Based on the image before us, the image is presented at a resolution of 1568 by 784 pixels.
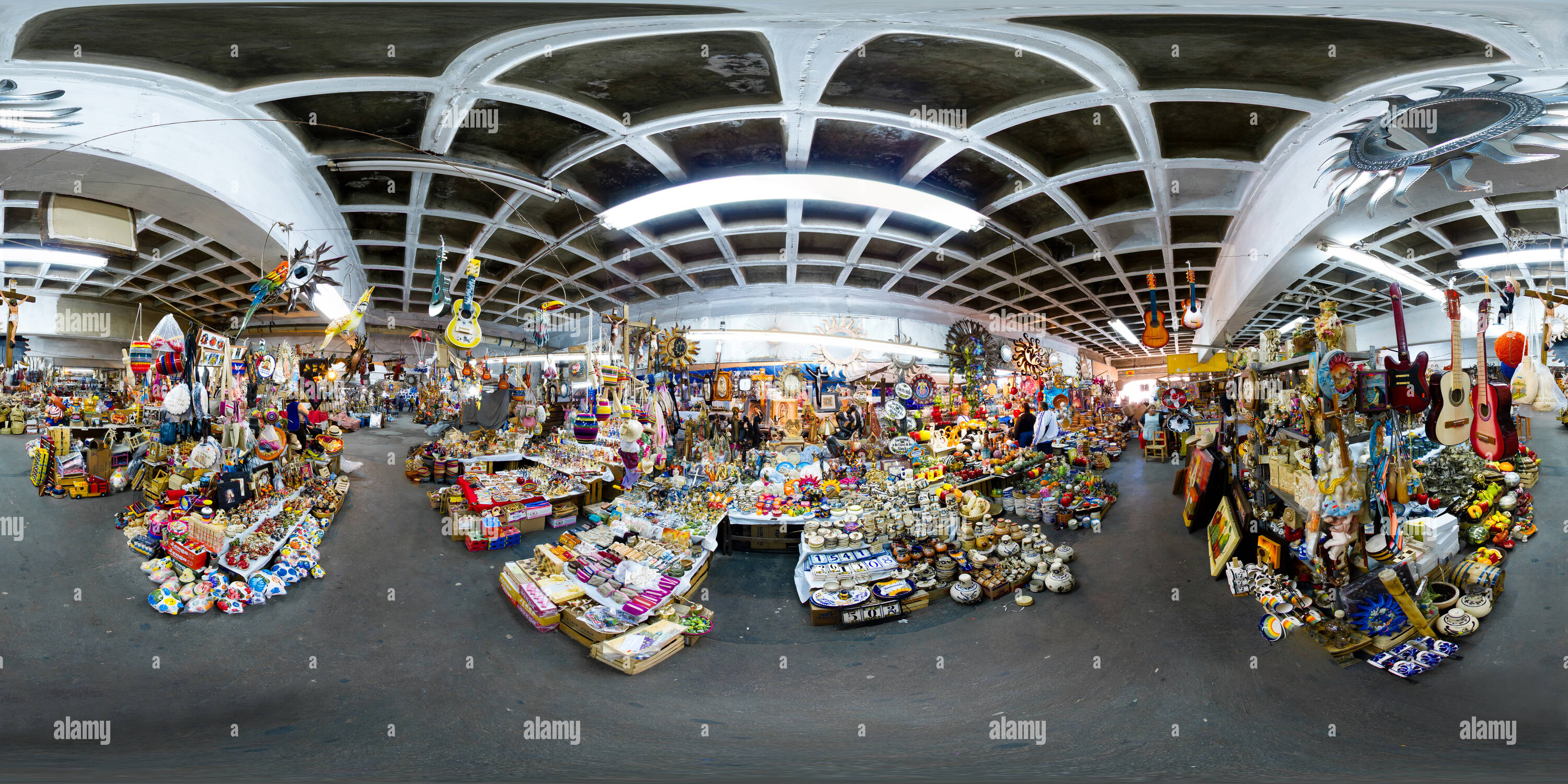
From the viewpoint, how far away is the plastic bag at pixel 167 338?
2.81m

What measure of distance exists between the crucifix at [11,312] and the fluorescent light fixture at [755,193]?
257 cm

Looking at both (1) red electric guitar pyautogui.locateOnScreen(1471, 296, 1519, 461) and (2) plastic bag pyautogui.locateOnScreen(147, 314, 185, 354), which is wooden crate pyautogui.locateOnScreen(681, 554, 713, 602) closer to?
(2) plastic bag pyautogui.locateOnScreen(147, 314, 185, 354)

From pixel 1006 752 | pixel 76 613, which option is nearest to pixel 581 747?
pixel 1006 752

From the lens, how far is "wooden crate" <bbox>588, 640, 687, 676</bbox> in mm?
2385

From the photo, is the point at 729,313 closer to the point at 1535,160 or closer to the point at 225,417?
the point at 225,417

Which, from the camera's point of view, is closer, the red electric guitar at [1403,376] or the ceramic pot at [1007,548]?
the red electric guitar at [1403,376]

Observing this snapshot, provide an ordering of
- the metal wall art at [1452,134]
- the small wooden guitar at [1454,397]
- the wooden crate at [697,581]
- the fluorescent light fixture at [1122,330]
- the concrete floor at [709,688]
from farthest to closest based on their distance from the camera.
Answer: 1. the fluorescent light fixture at [1122,330]
2. the wooden crate at [697,581]
3. the small wooden guitar at [1454,397]
4. the concrete floor at [709,688]
5. the metal wall art at [1452,134]

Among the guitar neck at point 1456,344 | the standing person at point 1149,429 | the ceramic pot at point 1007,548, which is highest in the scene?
the guitar neck at point 1456,344

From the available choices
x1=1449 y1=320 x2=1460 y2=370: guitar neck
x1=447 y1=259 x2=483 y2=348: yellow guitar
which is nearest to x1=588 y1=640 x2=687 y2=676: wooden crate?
x1=447 y1=259 x2=483 y2=348: yellow guitar

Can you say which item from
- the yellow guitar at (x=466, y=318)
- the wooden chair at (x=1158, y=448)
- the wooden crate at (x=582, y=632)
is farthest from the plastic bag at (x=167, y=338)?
the wooden chair at (x=1158, y=448)

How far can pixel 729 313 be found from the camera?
5020mm

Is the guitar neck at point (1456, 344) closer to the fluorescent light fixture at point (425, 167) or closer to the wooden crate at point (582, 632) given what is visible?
the wooden crate at point (582, 632)

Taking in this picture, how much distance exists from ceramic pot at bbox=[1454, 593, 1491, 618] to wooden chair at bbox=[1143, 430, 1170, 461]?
5951 mm

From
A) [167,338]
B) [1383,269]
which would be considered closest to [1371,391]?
[1383,269]
